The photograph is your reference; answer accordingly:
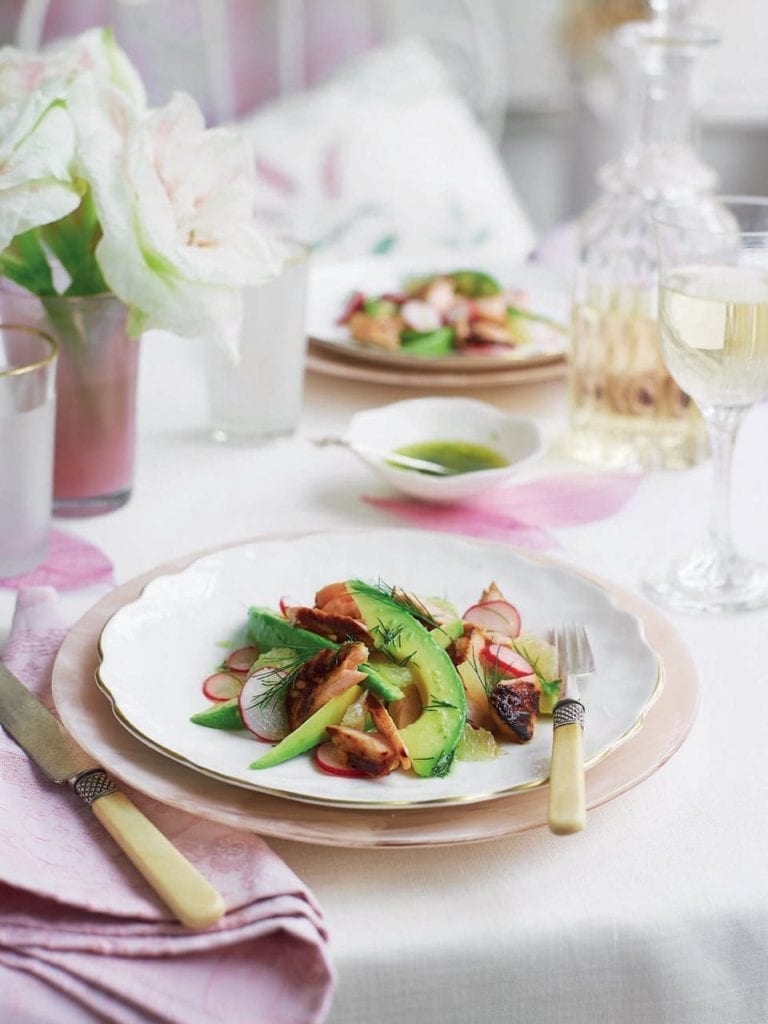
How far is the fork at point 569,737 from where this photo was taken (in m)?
0.61

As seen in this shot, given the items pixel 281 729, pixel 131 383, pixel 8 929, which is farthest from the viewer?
pixel 131 383

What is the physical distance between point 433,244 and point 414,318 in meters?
1.29

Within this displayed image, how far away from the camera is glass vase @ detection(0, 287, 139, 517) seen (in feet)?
3.39

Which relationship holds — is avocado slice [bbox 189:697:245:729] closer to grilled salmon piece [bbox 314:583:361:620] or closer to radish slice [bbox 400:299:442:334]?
grilled salmon piece [bbox 314:583:361:620]

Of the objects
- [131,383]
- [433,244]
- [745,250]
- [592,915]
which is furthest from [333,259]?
[592,915]

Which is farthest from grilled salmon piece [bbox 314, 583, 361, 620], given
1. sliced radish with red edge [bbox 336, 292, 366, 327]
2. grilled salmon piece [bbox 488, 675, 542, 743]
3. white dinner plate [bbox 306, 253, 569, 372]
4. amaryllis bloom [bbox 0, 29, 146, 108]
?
sliced radish with red edge [bbox 336, 292, 366, 327]

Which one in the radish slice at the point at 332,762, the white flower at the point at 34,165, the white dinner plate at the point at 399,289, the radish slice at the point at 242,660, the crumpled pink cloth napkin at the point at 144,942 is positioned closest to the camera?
the crumpled pink cloth napkin at the point at 144,942

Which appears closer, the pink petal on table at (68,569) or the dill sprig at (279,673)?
the dill sprig at (279,673)

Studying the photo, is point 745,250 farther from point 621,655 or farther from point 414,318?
point 414,318

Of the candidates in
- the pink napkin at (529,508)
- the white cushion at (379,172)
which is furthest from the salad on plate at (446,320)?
the white cushion at (379,172)

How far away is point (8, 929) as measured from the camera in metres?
0.60

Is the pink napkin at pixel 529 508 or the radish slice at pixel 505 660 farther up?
the radish slice at pixel 505 660

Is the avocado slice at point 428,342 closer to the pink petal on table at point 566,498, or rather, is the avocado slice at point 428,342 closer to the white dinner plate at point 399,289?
the white dinner plate at point 399,289

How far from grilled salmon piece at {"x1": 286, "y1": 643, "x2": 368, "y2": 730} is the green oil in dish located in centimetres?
48
